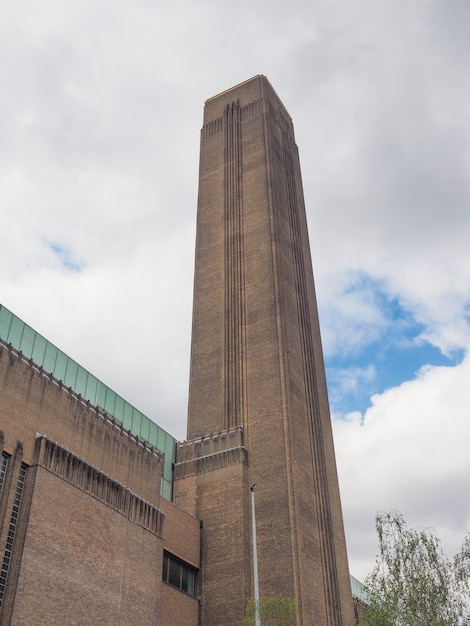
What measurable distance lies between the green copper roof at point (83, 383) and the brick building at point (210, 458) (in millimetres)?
100

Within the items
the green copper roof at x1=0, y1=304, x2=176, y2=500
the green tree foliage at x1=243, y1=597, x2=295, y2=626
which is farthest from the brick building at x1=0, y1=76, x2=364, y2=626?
the green tree foliage at x1=243, y1=597, x2=295, y2=626

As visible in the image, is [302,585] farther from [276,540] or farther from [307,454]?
[307,454]

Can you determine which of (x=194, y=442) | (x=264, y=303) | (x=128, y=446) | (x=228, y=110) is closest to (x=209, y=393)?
(x=194, y=442)

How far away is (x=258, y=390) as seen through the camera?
42562mm

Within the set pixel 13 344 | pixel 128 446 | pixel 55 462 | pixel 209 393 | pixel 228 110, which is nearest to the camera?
pixel 55 462

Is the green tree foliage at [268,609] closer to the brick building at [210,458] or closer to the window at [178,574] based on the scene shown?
the brick building at [210,458]

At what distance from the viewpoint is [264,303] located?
4622cm

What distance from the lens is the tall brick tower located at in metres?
36.2

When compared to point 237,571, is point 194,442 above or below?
above

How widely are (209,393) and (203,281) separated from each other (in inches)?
372

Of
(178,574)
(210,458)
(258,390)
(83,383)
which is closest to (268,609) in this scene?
(178,574)

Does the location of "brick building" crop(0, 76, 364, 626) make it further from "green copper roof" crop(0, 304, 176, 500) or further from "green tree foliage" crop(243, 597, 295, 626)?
"green tree foliage" crop(243, 597, 295, 626)

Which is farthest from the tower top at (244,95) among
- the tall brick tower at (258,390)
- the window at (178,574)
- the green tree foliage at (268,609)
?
the green tree foliage at (268,609)

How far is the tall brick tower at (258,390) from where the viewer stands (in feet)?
119
